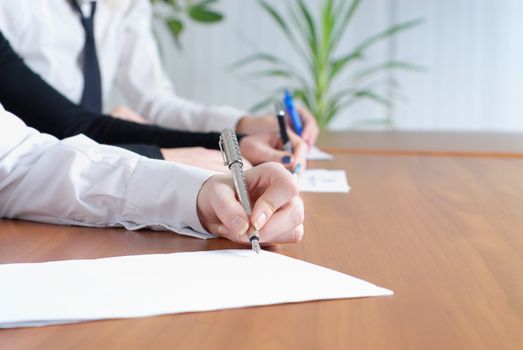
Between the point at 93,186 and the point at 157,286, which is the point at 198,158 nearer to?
the point at 93,186

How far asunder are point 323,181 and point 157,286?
0.66 meters

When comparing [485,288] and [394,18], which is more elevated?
[485,288]

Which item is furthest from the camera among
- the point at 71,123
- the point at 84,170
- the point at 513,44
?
the point at 513,44

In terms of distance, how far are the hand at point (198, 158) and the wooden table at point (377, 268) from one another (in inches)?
5.8

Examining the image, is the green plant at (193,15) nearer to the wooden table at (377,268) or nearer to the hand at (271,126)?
the hand at (271,126)

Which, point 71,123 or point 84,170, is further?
point 71,123

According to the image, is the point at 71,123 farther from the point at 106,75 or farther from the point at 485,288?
the point at 485,288

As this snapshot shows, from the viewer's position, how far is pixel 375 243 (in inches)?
32.1

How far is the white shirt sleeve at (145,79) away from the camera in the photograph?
6.63 feet

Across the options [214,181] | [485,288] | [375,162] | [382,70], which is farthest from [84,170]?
[382,70]

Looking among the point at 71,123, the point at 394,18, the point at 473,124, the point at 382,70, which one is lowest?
the point at 473,124

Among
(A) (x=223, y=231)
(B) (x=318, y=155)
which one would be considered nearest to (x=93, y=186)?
(A) (x=223, y=231)

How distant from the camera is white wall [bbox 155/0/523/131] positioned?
3988 mm

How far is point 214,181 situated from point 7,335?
0.34 metres
